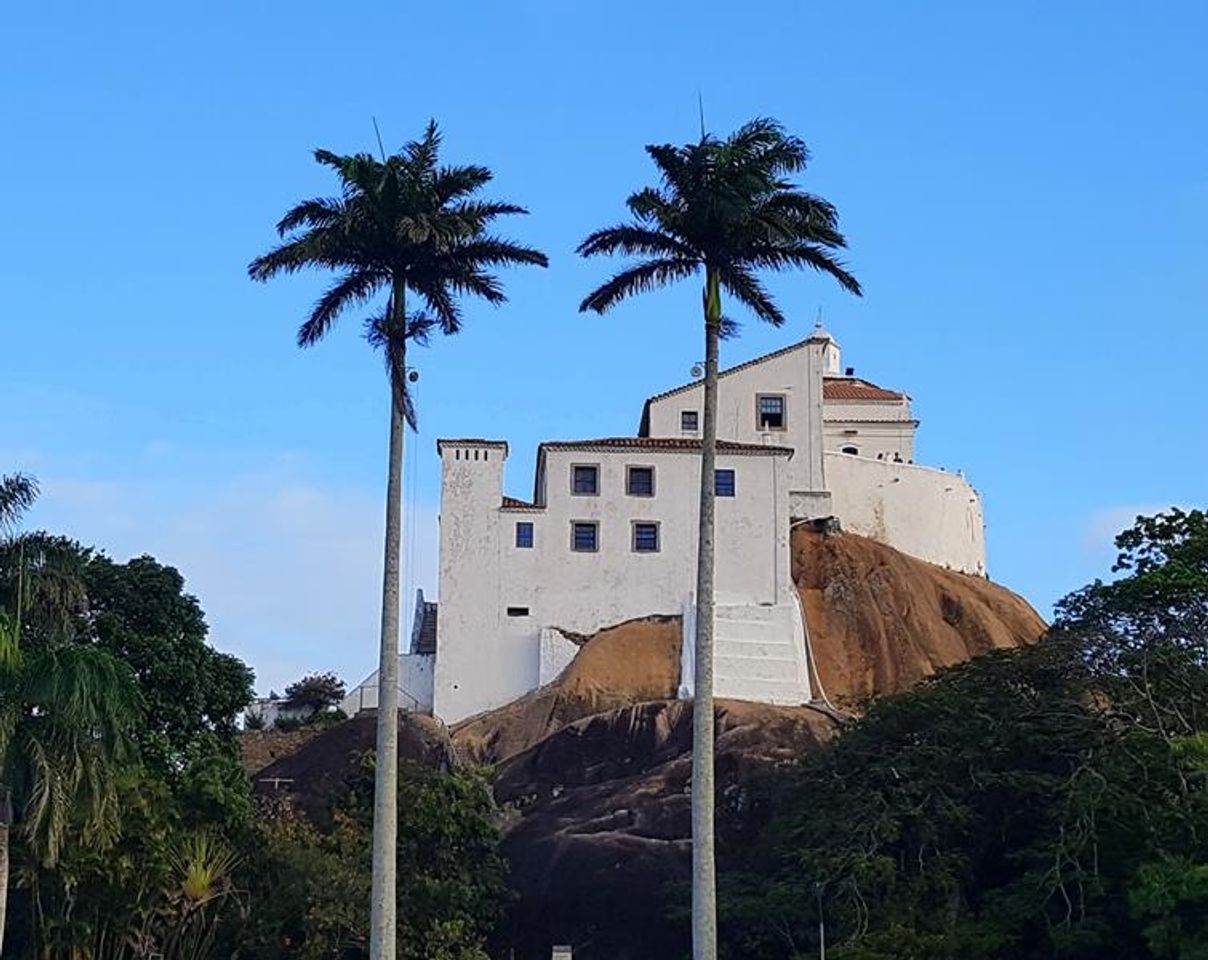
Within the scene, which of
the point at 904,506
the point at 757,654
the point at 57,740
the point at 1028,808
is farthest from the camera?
the point at 904,506

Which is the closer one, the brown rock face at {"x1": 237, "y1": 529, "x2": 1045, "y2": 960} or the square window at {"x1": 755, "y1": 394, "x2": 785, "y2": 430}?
the brown rock face at {"x1": 237, "y1": 529, "x2": 1045, "y2": 960}

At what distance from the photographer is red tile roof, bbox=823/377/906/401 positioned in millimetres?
73875

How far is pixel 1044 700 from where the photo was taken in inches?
1512

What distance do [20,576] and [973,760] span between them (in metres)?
20.1

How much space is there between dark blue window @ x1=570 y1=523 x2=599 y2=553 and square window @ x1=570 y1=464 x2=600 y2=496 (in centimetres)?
107

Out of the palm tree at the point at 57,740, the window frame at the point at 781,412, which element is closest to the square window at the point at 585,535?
the window frame at the point at 781,412

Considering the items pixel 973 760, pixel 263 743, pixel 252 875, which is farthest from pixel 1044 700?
pixel 263 743

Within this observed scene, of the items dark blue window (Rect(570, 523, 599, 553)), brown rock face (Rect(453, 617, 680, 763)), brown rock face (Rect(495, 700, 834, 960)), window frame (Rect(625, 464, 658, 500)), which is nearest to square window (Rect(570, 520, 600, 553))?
dark blue window (Rect(570, 523, 599, 553))

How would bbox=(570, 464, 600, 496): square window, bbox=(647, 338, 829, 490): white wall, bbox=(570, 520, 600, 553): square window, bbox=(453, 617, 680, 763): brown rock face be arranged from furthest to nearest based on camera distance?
bbox=(647, 338, 829, 490): white wall, bbox=(570, 464, 600, 496): square window, bbox=(570, 520, 600, 553): square window, bbox=(453, 617, 680, 763): brown rock face

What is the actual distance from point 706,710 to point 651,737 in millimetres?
19553

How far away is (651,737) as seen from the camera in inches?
1948

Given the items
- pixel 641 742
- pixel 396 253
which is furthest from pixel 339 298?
pixel 641 742

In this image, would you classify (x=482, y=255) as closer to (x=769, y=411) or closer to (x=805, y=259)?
(x=805, y=259)

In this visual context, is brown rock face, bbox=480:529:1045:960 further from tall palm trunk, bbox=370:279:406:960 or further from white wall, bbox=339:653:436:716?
tall palm trunk, bbox=370:279:406:960
